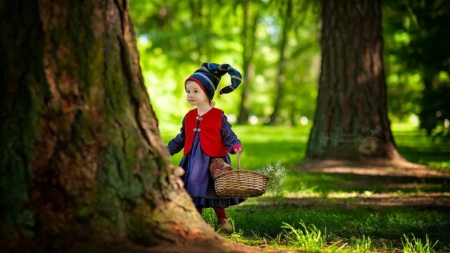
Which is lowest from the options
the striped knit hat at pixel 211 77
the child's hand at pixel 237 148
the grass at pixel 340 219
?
the grass at pixel 340 219

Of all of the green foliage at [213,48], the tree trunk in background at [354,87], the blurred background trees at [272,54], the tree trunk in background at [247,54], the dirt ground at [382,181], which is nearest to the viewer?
the dirt ground at [382,181]

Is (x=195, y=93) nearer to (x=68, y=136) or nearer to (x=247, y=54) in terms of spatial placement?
(x=68, y=136)

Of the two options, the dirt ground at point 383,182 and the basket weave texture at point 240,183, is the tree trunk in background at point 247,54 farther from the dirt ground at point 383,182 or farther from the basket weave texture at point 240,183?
the basket weave texture at point 240,183

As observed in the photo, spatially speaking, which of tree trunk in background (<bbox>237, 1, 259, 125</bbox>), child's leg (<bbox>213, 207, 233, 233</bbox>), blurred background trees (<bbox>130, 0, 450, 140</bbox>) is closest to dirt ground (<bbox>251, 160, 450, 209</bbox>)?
child's leg (<bbox>213, 207, 233, 233</bbox>)

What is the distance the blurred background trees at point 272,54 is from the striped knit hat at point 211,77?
661 cm

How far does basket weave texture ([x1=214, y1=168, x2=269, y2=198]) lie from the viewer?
4.64 meters

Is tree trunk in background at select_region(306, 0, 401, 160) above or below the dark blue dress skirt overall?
above

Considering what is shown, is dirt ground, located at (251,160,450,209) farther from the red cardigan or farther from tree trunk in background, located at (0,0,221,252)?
tree trunk in background, located at (0,0,221,252)

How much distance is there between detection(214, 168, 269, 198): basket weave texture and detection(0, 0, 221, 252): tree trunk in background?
55.6 inches

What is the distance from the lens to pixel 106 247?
313cm

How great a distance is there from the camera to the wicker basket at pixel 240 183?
4637mm

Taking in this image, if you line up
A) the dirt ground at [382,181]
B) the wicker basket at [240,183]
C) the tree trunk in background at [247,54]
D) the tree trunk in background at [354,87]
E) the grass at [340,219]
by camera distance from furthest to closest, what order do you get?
the tree trunk in background at [247,54] < the tree trunk in background at [354,87] < the dirt ground at [382,181] < the wicker basket at [240,183] < the grass at [340,219]

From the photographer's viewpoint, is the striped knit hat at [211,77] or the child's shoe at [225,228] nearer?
the child's shoe at [225,228]

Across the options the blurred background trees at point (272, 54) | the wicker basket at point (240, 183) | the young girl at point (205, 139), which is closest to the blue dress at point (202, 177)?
the young girl at point (205, 139)
